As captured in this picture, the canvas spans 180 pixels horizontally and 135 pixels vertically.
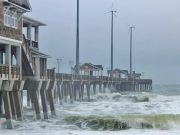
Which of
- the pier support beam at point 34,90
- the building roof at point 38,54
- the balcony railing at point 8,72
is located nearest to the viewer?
the balcony railing at point 8,72

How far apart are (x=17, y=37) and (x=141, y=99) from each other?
1756 inches

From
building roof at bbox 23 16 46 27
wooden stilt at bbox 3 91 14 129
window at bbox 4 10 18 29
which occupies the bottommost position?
wooden stilt at bbox 3 91 14 129

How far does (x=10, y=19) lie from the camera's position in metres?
35.6

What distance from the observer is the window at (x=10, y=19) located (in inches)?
1367

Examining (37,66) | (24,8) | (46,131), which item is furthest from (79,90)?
(46,131)

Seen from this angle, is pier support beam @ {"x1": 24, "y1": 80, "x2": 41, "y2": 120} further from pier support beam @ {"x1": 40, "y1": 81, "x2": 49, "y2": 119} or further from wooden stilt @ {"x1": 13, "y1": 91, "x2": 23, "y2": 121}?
wooden stilt @ {"x1": 13, "y1": 91, "x2": 23, "y2": 121}

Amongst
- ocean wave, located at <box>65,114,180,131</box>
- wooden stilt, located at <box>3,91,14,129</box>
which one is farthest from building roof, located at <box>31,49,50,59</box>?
wooden stilt, located at <box>3,91,14,129</box>

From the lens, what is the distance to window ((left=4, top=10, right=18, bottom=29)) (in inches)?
1367

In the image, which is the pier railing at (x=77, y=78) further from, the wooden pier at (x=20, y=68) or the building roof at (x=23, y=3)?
the building roof at (x=23, y=3)

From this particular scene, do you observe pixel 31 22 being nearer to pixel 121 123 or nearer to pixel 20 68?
pixel 20 68

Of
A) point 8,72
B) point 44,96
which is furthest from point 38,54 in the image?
point 8,72

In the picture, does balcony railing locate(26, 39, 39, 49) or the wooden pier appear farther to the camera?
balcony railing locate(26, 39, 39, 49)

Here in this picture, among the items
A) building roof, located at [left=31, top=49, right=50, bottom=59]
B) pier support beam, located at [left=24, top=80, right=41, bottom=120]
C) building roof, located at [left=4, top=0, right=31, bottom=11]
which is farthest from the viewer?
building roof, located at [left=31, top=49, right=50, bottom=59]

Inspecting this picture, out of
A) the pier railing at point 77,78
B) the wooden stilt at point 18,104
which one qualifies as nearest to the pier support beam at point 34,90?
the wooden stilt at point 18,104
